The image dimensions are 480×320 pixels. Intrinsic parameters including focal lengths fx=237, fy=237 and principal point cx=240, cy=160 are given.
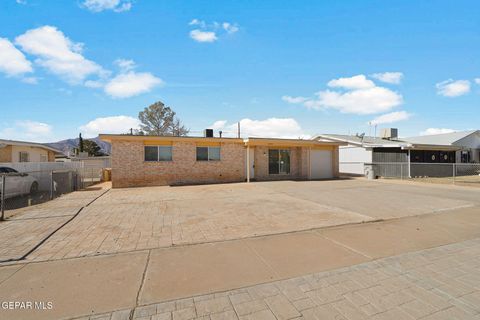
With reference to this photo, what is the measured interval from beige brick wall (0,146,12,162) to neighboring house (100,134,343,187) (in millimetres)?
7753

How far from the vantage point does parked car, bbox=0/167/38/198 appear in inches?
393

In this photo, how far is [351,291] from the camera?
9.77ft

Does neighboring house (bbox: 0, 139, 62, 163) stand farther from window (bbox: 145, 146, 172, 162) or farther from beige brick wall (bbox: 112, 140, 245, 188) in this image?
window (bbox: 145, 146, 172, 162)

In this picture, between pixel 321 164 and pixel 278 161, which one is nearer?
pixel 278 161

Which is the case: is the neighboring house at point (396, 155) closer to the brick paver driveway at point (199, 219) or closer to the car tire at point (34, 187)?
the brick paver driveway at point (199, 219)

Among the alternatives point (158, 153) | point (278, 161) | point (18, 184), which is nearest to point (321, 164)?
point (278, 161)

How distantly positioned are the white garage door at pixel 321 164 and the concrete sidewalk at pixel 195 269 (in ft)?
45.0

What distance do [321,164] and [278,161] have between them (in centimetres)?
386

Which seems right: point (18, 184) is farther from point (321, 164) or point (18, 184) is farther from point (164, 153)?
point (321, 164)

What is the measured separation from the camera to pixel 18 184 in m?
10.6

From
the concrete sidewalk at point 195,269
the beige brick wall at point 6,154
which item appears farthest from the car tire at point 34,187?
the concrete sidewalk at point 195,269

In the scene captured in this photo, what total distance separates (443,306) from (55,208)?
10.1 m

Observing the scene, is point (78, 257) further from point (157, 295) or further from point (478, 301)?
point (478, 301)

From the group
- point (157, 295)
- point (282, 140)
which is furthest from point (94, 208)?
point (282, 140)
